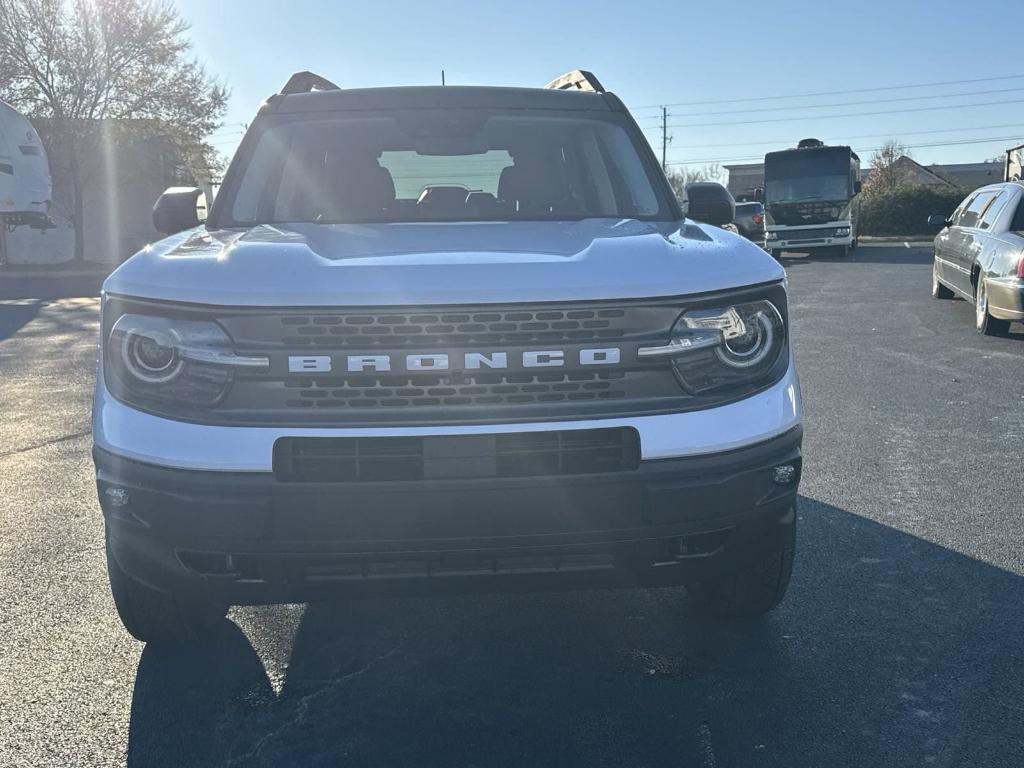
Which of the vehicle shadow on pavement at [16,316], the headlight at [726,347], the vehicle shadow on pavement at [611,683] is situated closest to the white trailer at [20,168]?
the vehicle shadow on pavement at [16,316]

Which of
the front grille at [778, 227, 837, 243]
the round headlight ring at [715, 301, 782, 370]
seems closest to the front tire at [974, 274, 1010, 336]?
the round headlight ring at [715, 301, 782, 370]

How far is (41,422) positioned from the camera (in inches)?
286

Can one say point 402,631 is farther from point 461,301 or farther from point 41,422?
point 41,422

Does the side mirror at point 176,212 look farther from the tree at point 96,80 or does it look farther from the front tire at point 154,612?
the tree at point 96,80

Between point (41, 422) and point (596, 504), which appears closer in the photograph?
point (596, 504)

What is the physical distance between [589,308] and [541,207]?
1.64m

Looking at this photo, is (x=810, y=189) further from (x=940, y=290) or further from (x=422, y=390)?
(x=422, y=390)

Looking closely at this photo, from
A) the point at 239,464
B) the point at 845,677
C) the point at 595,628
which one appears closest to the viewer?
the point at 239,464

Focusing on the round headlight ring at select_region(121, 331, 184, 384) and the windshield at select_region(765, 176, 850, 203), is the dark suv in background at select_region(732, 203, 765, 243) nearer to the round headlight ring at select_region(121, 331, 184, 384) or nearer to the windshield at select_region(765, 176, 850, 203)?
the windshield at select_region(765, 176, 850, 203)

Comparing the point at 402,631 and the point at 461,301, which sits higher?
the point at 461,301

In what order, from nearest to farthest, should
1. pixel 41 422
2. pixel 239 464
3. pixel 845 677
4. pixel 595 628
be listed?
1. pixel 239 464
2. pixel 845 677
3. pixel 595 628
4. pixel 41 422

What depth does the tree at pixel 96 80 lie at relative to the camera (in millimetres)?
29672

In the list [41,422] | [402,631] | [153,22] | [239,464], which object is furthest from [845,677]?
[153,22]

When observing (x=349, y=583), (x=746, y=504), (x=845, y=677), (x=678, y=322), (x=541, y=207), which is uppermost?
(x=541, y=207)
